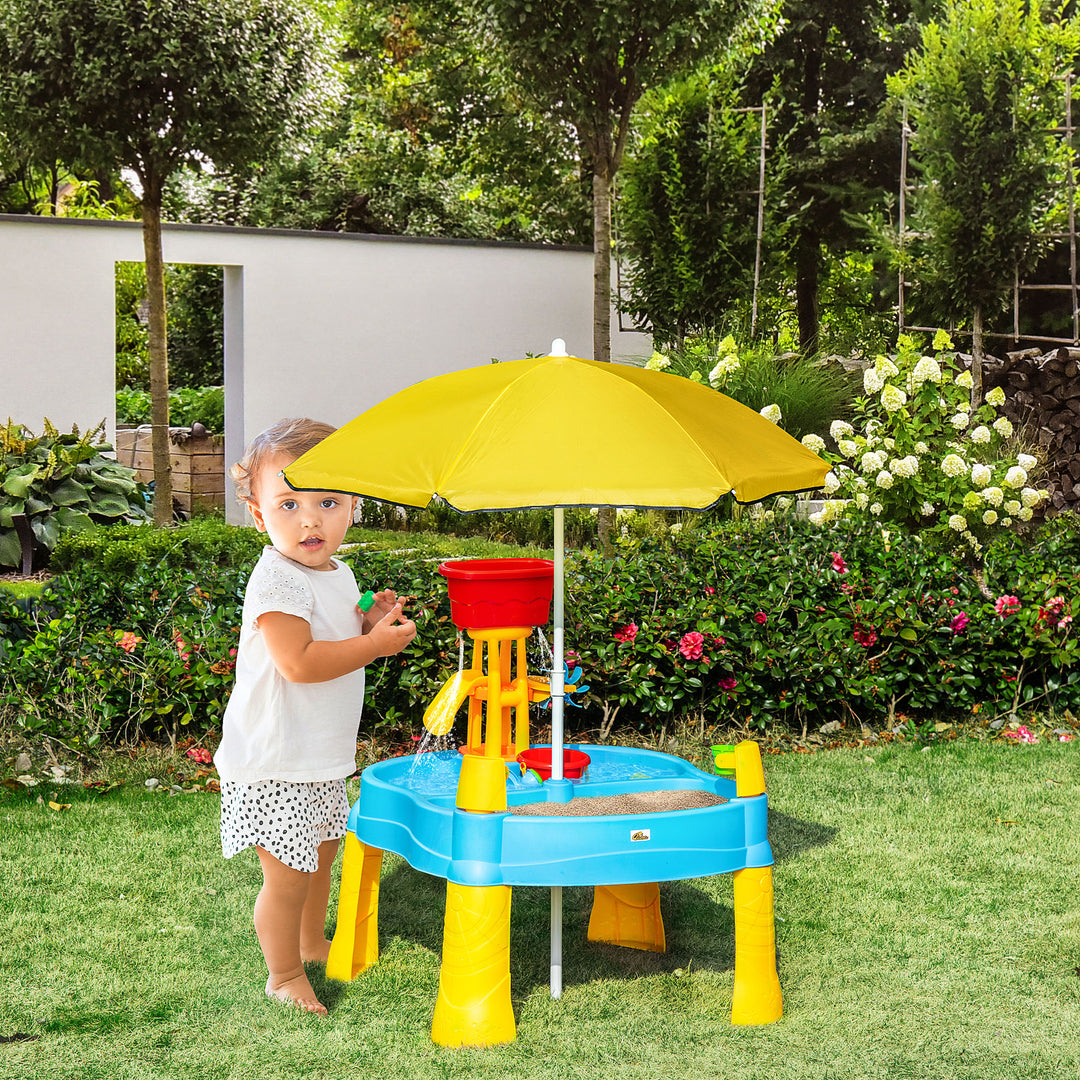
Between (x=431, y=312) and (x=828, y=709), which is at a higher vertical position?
(x=431, y=312)

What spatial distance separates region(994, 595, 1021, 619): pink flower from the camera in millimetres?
5652

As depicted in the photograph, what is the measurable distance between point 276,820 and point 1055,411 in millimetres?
9704

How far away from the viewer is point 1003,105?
417 inches

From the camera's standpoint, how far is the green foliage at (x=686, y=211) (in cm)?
1477

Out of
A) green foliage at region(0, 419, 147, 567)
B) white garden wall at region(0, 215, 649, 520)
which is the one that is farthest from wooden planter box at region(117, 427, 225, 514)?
green foliage at region(0, 419, 147, 567)

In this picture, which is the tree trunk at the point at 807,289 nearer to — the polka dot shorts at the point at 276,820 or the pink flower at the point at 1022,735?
the pink flower at the point at 1022,735

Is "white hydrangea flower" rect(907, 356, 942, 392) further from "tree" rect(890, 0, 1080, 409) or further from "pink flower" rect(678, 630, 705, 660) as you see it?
"tree" rect(890, 0, 1080, 409)

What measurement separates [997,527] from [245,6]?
6.16 m

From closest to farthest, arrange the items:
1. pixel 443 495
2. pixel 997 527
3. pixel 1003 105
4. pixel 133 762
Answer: pixel 443 495 → pixel 133 762 → pixel 997 527 → pixel 1003 105

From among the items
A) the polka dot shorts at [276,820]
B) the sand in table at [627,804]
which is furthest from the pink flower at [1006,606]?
the polka dot shorts at [276,820]

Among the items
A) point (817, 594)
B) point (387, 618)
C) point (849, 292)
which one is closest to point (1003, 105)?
point (817, 594)

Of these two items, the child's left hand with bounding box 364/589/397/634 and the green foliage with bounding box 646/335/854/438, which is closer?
the child's left hand with bounding box 364/589/397/634

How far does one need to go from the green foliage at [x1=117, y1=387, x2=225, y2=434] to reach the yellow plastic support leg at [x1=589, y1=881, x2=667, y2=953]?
11571 millimetres

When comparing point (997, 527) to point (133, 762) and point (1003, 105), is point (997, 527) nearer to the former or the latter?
point (133, 762)
